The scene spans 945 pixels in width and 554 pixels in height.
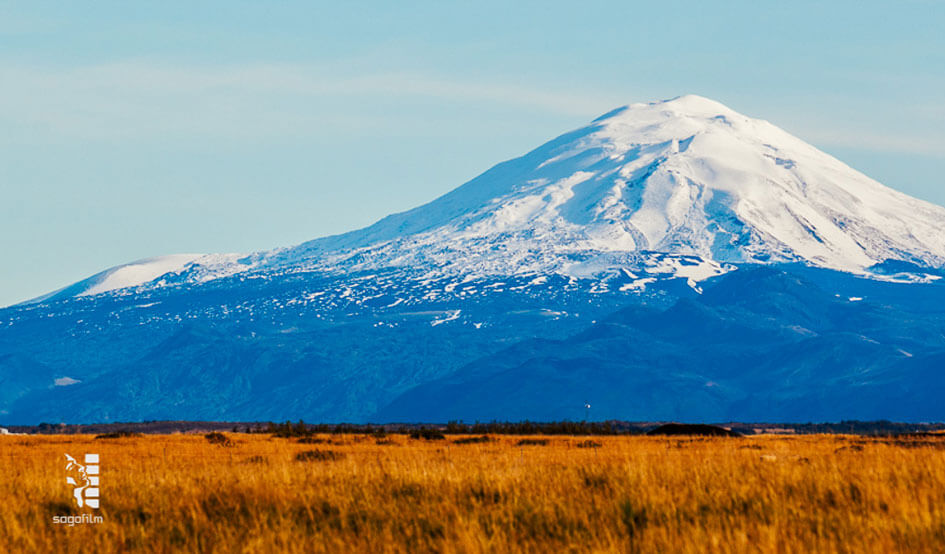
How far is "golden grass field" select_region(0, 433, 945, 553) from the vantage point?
590 inches

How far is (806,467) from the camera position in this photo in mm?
22141

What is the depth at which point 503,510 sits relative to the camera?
17219 millimetres

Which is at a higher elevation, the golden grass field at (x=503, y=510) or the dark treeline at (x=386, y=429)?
the golden grass field at (x=503, y=510)

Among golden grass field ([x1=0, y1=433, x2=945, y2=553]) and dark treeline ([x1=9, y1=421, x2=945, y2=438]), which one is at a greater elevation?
golden grass field ([x1=0, y1=433, x2=945, y2=553])

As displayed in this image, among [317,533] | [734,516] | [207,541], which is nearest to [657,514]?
[734,516]

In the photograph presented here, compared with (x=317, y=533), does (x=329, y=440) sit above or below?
below

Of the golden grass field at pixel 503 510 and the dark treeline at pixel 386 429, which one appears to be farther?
the dark treeline at pixel 386 429

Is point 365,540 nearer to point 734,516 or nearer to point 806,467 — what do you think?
point 734,516

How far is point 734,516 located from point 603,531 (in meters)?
1.75

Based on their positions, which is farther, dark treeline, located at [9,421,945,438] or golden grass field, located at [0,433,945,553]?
dark treeline, located at [9,421,945,438]

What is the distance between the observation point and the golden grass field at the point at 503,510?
1498cm

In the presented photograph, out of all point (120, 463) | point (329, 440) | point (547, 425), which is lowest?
point (547, 425)

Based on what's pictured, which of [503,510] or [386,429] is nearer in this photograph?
[503,510]

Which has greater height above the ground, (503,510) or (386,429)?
(503,510)
